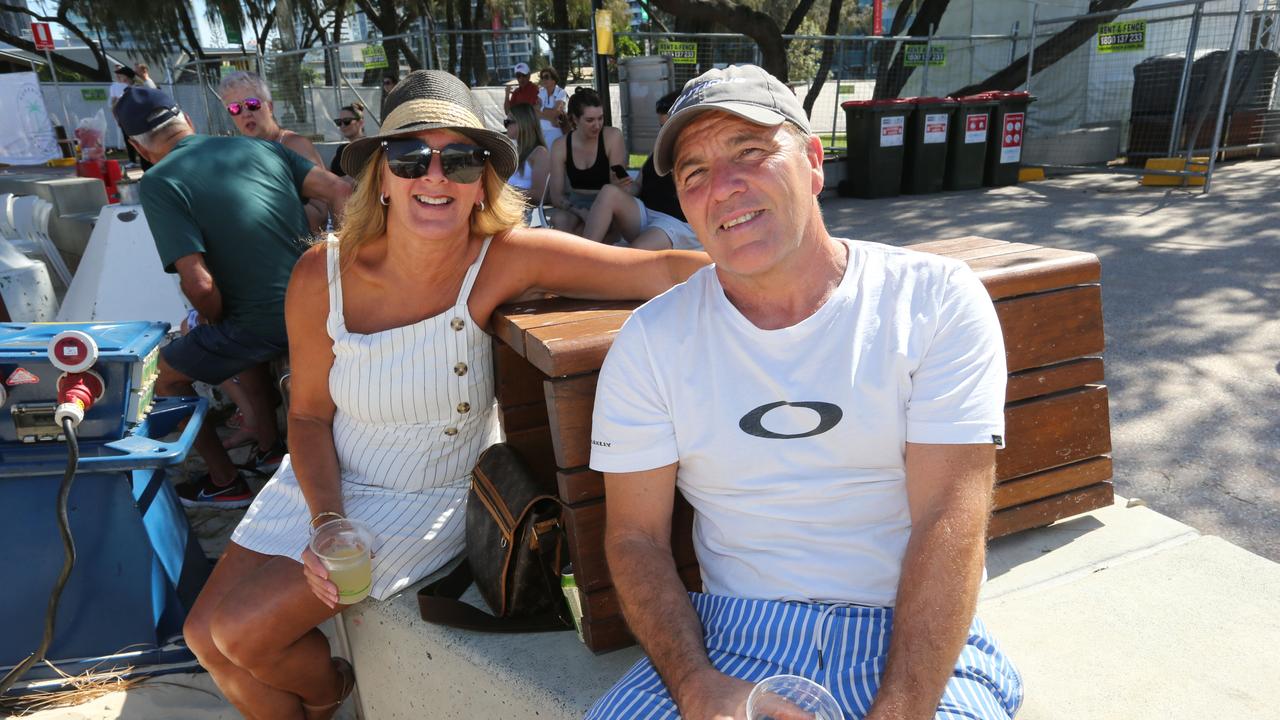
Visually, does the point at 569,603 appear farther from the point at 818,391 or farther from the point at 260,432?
the point at 260,432

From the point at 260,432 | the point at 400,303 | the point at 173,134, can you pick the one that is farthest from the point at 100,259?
the point at 400,303

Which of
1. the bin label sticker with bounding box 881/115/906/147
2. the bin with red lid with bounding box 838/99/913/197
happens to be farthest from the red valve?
the bin label sticker with bounding box 881/115/906/147

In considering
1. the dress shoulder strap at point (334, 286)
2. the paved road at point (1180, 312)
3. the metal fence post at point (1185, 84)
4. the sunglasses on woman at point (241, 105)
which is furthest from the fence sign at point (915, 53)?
the dress shoulder strap at point (334, 286)

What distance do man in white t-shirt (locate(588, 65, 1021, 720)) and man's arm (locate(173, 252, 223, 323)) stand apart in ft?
8.49

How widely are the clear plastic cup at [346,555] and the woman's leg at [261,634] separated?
122 millimetres

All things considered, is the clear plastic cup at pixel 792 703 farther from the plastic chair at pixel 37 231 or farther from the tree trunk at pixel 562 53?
the tree trunk at pixel 562 53

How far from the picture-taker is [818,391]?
1.68 m

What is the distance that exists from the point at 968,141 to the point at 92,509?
1089 cm

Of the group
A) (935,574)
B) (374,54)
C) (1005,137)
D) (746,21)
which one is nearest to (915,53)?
(1005,137)

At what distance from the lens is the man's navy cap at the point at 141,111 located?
414 cm

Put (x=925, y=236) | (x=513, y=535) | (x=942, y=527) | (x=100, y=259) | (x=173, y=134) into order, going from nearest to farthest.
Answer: (x=942, y=527), (x=513, y=535), (x=173, y=134), (x=100, y=259), (x=925, y=236)

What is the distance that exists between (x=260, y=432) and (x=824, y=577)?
3.41m

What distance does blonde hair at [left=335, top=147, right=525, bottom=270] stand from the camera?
246 cm

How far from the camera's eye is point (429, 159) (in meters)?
2.25
